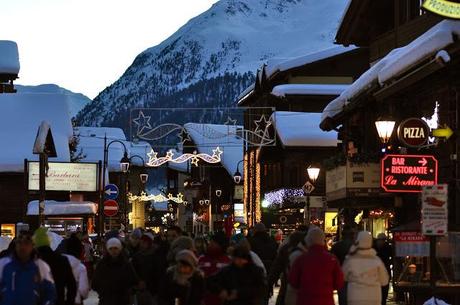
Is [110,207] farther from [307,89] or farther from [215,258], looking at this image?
[215,258]

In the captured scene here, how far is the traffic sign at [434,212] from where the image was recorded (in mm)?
17109

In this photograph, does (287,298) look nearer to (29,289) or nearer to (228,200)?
(29,289)

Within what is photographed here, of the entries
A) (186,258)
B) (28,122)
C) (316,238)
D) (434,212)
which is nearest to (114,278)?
(186,258)

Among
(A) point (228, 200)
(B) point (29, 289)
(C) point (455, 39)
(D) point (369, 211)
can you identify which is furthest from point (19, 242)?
(A) point (228, 200)

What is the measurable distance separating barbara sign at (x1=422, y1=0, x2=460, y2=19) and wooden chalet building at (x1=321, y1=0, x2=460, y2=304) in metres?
2.80

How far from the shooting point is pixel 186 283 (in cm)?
1339

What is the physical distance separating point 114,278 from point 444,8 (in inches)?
268

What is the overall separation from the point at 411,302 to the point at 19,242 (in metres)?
14.5

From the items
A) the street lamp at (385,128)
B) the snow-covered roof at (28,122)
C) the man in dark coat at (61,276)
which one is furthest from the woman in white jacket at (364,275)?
the snow-covered roof at (28,122)

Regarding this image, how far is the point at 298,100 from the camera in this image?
63.3 m

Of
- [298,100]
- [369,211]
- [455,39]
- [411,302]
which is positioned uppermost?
[298,100]

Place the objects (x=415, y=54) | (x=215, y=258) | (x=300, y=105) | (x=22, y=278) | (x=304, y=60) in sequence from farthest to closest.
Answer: (x=300, y=105)
(x=304, y=60)
(x=415, y=54)
(x=215, y=258)
(x=22, y=278)

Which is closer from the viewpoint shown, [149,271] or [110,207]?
[149,271]

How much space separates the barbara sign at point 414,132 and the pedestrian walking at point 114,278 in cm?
975
